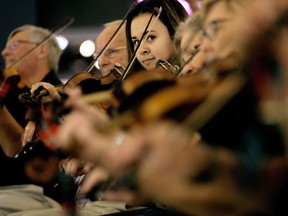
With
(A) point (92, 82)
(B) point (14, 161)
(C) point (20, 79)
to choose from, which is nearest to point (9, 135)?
(B) point (14, 161)

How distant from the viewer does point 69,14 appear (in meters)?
5.96

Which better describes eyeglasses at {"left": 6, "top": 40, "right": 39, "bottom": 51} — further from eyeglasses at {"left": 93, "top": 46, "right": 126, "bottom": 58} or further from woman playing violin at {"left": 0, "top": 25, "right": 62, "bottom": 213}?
eyeglasses at {"left": 93, "top": 46, "right": 126, "bottom": 58}

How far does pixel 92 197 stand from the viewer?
2291 millimetres

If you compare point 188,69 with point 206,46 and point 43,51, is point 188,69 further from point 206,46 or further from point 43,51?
point 43,51

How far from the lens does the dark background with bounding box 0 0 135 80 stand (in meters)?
5.22

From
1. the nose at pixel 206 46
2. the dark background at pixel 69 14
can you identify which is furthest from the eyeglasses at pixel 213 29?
the dark background at pixel 69 14

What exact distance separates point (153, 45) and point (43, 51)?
3.90ft

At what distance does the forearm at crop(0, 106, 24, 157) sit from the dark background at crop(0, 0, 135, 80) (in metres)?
2.22

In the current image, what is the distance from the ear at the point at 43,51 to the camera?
338 cm

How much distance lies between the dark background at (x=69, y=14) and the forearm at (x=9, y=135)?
2221 mm

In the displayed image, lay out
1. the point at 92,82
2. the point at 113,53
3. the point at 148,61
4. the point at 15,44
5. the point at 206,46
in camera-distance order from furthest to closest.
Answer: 1. the point at 15,44
2. the point at 113,53
3. the point at 92,82
4. the point at 148,61
5. the point at 206,46

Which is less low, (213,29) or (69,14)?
(213,29)

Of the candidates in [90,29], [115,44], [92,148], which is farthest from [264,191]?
[90,29]

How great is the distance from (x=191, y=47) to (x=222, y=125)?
17.5 inches
